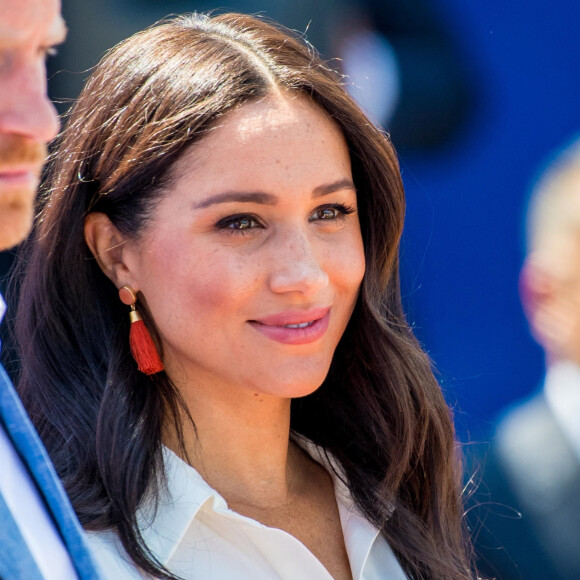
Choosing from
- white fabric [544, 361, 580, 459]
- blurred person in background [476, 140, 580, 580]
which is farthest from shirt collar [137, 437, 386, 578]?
white fabric [544, 361, 580, 459]

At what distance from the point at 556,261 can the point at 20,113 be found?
1.96m

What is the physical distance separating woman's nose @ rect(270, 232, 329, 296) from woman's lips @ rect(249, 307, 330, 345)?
1.9 inches

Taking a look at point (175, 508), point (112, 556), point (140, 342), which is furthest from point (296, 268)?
point (112, 556)

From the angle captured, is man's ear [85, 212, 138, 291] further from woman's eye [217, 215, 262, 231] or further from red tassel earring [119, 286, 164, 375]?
woman's eye [217, 215, 262, 231]

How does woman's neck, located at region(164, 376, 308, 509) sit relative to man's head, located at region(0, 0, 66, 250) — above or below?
below

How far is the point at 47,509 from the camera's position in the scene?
1122mm

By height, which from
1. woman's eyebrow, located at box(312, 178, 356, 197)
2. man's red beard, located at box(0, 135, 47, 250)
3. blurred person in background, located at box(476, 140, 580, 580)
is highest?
man's red beard, located at box(0, 135, 47, 250)

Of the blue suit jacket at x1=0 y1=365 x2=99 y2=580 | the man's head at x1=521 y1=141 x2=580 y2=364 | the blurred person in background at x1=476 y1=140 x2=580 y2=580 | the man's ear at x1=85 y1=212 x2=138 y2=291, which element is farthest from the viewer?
the man's head at x1=521 y1=141 x2=580 y2=364

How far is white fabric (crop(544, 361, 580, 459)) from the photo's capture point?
8.82 ft

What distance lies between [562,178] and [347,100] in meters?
0.97

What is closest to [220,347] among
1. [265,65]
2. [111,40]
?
[265,65]

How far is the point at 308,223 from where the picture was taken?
6.25ft

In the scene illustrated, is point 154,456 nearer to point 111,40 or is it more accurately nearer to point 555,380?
point 111,40

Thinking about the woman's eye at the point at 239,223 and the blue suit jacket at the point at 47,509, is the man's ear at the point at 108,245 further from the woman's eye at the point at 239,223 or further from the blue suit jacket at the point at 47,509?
the blue suit jacket at the point at 47,509
